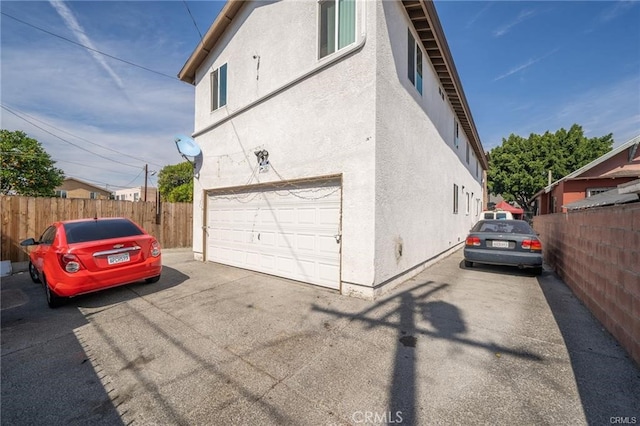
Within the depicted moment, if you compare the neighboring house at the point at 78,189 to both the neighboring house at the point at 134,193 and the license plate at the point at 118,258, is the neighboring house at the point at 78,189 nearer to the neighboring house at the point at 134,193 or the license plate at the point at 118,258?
→ the neighboring house at the point at 134,193

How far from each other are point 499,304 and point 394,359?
2842mm

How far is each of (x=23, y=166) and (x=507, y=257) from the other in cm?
3095

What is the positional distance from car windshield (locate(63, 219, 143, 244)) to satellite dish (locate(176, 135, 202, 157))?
3641mm

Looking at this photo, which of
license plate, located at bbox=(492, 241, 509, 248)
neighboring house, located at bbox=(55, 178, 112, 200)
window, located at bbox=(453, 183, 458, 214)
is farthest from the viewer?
neighboring house, located at bbox=(55, 178, 112, 200)

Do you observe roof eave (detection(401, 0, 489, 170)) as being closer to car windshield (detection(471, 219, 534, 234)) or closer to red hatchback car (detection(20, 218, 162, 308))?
car windshield (detection(471, 219, 534, 234))

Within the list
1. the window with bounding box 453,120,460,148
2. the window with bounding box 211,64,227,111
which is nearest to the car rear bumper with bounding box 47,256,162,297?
the window with bounding box 211,64,227,111

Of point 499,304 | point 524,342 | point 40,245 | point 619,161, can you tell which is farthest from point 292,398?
point 619,161

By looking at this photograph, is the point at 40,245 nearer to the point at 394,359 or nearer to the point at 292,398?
the point at 292,398

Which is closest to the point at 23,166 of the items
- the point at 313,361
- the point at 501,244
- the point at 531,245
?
the point at 313,361

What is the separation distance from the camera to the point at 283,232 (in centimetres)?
618

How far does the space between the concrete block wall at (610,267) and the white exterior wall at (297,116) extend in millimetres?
3065

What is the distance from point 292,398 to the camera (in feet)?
7.48

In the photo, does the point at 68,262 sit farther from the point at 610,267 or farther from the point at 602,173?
the point at 602,173

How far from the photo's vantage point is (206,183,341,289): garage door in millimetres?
5324
